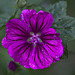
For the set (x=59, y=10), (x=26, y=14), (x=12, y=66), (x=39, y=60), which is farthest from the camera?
(x=12, y=66)

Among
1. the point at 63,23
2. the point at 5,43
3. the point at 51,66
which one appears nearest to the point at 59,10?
the point at 63,23

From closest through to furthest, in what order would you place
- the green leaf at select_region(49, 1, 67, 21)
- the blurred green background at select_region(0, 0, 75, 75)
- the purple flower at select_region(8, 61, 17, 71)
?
1. the green leaf at select_region(49, 1, 67, 21)
2. the purple flower at select_region(8, 61, 17, 71)
3. the blurred green background at select_region(0, 0, 75, 75)

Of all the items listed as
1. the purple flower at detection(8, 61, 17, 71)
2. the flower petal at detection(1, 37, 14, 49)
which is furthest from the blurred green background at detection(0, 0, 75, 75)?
the flower petal at detection(1, 37, 14, 49)

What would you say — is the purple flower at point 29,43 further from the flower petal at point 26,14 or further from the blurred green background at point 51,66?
the blurred green background at point 51,66

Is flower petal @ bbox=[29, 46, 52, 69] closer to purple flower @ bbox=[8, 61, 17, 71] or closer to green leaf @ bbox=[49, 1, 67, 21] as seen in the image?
green leaf @ bbox=[49, 1, 67, 21]

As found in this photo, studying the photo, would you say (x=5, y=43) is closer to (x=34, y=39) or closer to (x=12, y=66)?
(x=34, y=39)

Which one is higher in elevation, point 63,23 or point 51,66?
point 63,23

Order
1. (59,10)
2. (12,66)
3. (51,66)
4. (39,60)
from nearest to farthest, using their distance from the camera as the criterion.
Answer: (39,60) → (59,10) → (12,66) → (51,66)

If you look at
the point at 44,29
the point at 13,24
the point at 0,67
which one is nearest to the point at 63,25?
the point at 44,29
